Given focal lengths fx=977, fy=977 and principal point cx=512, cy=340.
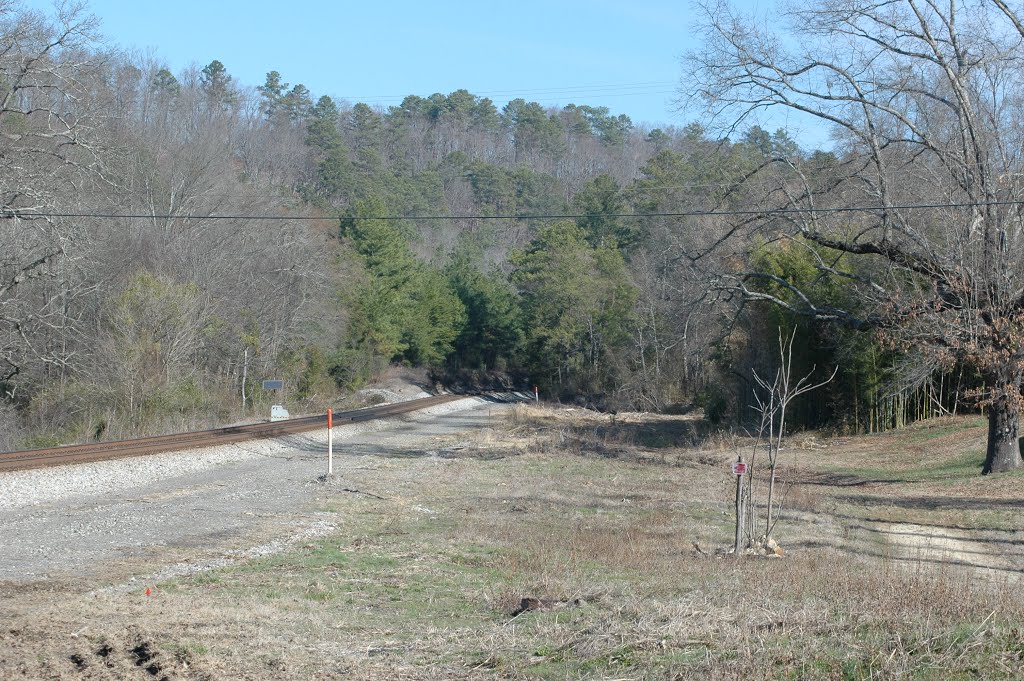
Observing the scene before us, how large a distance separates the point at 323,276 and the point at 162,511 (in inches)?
1518

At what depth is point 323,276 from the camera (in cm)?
5391

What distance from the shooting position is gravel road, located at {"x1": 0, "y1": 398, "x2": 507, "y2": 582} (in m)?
12.0

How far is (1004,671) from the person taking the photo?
595 cm

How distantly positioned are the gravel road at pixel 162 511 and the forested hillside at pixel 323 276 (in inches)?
304

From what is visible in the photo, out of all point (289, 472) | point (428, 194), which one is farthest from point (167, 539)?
point (428, 194)

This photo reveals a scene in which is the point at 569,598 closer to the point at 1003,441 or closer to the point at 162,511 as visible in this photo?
the point at 162,511

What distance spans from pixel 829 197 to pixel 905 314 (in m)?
5.02

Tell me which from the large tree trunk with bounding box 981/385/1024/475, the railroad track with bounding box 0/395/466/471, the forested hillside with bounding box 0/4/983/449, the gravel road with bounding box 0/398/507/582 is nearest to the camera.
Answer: the gravel road with bounding box 0/398/507/582

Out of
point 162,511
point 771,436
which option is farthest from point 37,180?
point 771,436

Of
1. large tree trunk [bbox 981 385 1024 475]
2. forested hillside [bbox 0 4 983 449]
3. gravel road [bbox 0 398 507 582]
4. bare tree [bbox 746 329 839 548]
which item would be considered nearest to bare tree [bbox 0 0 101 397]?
forested hillside [bbox 0 4 983 449]

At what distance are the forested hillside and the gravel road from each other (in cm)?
773

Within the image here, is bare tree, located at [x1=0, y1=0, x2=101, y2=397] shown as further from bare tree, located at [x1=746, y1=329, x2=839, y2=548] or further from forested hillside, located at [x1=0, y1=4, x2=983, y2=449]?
bare tree, located at [x1=746, y1=329, x2=839, y2=548]

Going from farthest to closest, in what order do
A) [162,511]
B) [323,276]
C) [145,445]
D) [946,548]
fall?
[323,276] < [145,445] < [162,511] < [946,548]

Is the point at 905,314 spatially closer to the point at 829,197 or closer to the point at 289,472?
the point at 829,197
